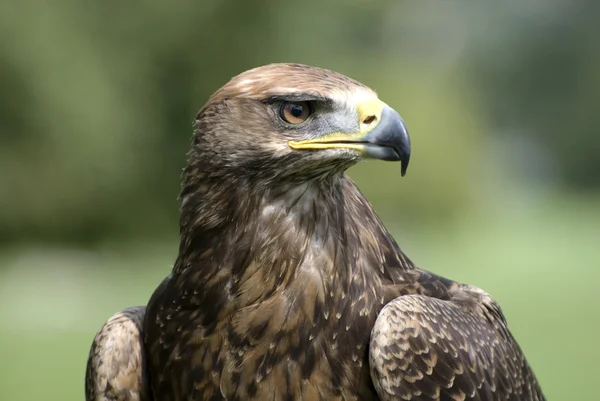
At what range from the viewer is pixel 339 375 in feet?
12.4

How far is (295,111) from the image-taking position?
3.73 meters

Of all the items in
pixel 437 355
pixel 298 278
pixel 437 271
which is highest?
pixel 298 278

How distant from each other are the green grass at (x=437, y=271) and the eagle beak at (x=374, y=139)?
33.5 ft

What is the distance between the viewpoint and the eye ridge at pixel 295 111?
3.72m

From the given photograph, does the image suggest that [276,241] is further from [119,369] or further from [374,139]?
[119,369]

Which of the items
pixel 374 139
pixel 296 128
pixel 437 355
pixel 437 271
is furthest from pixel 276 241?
pixel 437 271

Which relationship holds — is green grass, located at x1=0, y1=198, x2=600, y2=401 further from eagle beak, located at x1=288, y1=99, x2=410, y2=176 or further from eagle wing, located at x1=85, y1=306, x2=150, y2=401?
eagle beak, located at x1=288, y1=99, x2=410, y2=176

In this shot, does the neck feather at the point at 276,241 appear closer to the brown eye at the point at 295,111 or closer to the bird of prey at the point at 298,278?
the bird of prey at the point at 298,278

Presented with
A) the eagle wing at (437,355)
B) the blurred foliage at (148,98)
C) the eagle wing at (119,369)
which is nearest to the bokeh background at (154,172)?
the blurred foliage at (148,98)

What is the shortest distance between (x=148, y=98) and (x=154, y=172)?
2.11 metres

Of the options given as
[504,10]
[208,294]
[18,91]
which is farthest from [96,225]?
[504,10]

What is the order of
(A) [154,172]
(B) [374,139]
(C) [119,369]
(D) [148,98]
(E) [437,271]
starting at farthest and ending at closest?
(A) [154,172] → (D) [148,98] → (E) [437,271] → (C) [119,369] → (B) [374,139]

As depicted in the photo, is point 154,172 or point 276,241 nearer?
point 276,241

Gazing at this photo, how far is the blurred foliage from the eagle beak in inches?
785
